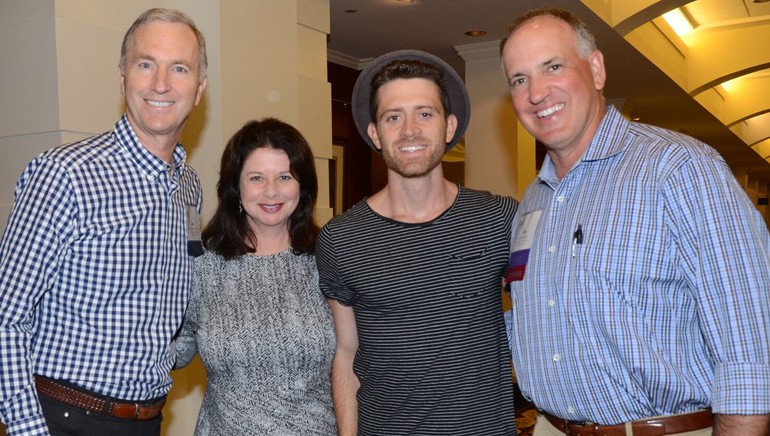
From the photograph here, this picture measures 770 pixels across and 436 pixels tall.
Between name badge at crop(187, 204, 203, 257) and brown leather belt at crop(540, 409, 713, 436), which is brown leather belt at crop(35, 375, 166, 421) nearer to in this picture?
name badge at crop(187, 204, 203, 257)

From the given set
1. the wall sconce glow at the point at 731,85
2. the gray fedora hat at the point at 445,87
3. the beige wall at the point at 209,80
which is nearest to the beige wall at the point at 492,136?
the beige wall at the point at 209,80

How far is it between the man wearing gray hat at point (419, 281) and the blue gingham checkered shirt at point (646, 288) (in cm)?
23

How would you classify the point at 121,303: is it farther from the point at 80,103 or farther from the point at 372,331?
the point at 80,103

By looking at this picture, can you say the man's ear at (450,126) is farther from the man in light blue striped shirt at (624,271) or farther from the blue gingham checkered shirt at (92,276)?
the blue gingham checkered shirt at (92,276)

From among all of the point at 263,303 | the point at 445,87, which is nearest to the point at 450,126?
the point at 445,87

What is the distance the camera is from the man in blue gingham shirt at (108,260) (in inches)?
67.7

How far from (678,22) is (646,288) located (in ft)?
28.6

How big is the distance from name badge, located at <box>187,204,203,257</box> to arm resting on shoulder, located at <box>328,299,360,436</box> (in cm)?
44

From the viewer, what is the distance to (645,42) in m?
7.88

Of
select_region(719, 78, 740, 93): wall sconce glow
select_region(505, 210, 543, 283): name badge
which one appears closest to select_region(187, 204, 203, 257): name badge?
select_region(505, 210, 543, 283): name badge

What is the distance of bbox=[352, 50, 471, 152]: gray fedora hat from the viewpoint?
2334 millimetres

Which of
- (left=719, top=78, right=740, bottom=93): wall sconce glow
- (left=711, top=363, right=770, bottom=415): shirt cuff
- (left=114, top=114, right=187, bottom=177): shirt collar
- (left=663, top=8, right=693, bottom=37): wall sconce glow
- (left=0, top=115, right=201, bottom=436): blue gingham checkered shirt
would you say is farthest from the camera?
(left=719, top=78, right=740, bottom=93): wall sconce glow

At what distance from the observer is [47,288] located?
1.76 m

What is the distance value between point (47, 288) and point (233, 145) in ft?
2.69
